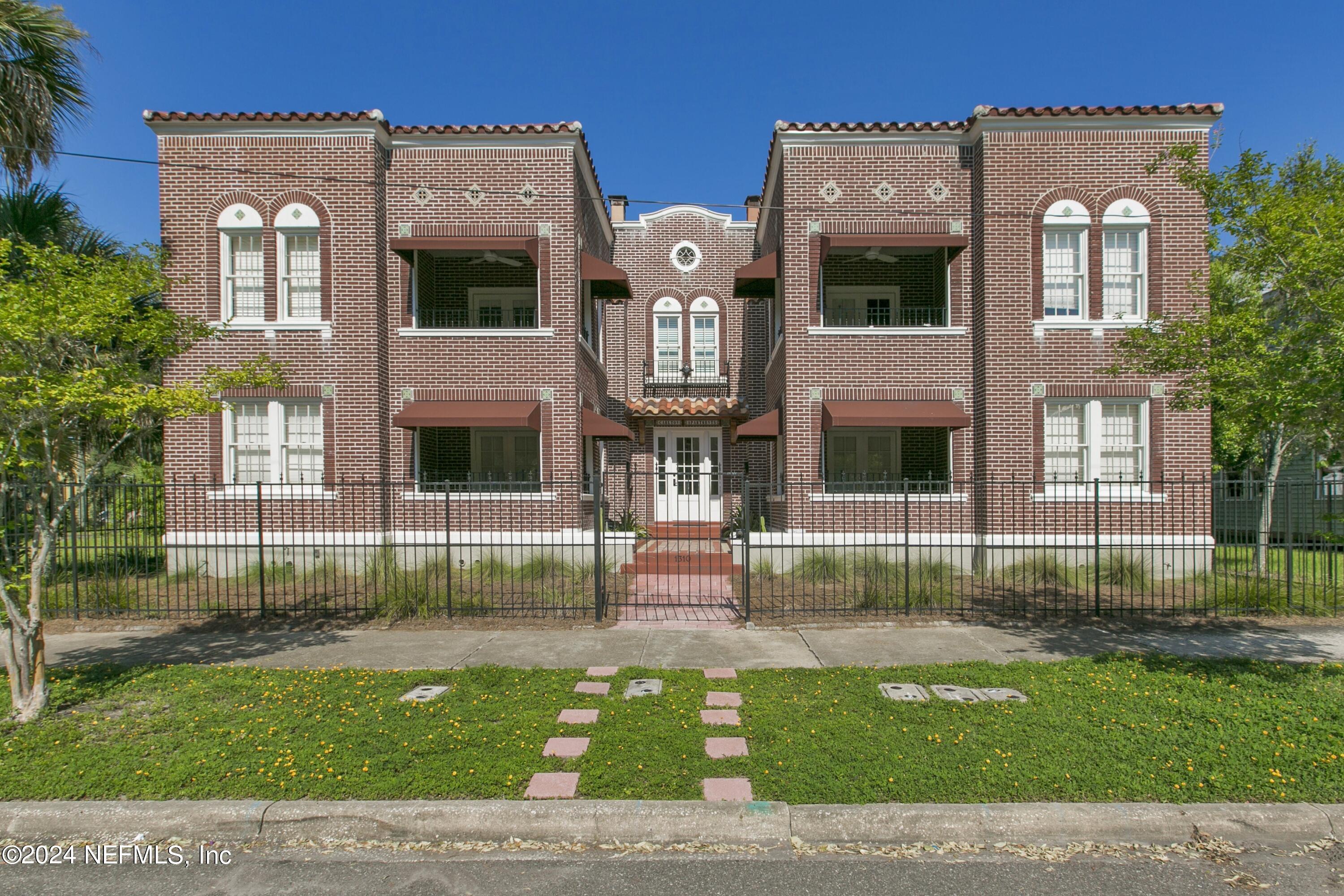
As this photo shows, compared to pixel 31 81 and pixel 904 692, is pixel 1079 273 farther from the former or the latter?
pixel 31 81

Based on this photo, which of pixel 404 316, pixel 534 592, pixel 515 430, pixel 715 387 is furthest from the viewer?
pixel 715 387

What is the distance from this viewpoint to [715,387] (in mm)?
19156

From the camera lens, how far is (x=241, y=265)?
13359 mm

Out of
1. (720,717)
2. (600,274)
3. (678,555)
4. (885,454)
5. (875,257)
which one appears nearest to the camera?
(720,717)

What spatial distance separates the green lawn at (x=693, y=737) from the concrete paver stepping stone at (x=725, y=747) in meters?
0.07

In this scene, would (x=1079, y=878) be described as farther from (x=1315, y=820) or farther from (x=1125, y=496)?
(x=1125, y=496)

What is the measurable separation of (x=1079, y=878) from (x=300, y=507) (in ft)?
42.5

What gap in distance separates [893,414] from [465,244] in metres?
8.74

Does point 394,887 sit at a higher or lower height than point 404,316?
lower

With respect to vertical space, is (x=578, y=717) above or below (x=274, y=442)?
below

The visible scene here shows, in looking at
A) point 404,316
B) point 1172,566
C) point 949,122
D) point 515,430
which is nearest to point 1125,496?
point 1172,566

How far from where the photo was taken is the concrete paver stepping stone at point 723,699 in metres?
6.15

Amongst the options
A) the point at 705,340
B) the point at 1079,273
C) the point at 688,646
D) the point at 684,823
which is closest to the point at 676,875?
the point at 684,823

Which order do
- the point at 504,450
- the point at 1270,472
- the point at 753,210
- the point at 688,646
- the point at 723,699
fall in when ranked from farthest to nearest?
the point at 753,210 < the point at 1270,472 < the point at 504,450 < the point at 688,646 < the point at 723,699
